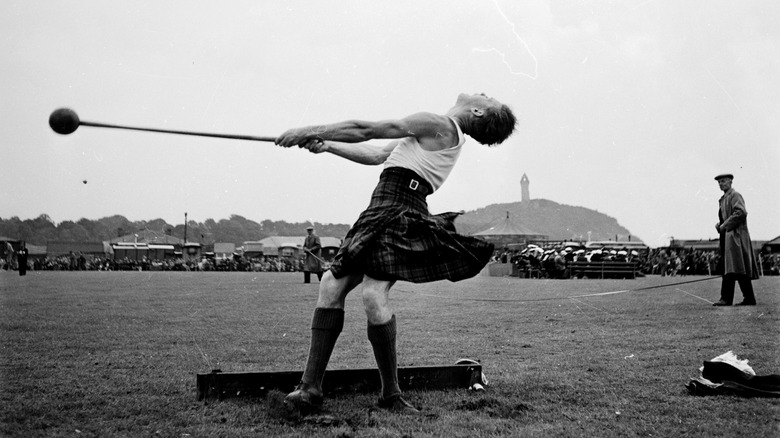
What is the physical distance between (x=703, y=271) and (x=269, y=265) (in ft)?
81.9

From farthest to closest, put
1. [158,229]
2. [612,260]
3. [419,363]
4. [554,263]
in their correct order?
1. [158,229]
2. [612,260]
3. [554,263]
4. [419,363]

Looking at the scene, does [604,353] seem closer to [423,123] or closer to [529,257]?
[423,123]

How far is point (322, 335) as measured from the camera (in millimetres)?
3176

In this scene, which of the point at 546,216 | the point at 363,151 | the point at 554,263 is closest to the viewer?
the point at 363,151

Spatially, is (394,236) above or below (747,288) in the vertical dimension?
above

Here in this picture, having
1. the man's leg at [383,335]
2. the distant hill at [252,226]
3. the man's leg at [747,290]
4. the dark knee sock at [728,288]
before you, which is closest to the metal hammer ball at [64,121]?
the man's leg at [383,335]

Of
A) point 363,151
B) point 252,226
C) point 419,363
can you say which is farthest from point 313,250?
point 252,226

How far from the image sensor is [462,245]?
3.39 metres

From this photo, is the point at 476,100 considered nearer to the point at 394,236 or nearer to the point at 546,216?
the point at 394,236

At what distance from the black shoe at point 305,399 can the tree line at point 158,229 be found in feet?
168

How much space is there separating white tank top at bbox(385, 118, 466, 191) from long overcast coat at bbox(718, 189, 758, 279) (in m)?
7.06

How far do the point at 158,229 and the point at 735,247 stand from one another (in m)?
85.4

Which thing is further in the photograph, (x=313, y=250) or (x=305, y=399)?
(x=313, y=250)

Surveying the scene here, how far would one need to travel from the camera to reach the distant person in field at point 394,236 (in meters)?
3.13
